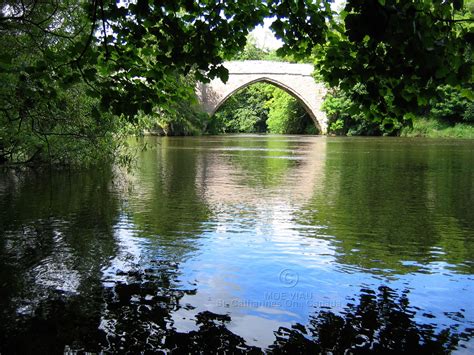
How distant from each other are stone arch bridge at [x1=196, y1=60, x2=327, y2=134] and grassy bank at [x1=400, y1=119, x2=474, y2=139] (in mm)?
11272

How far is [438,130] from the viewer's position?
3812 centimetres

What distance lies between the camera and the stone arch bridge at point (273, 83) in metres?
45.8

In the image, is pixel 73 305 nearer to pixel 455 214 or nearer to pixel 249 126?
pixel 455 214

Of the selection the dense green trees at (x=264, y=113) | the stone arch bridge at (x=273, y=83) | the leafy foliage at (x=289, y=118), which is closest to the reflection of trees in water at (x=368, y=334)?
the stone arch bridge at (x=273, y=83)

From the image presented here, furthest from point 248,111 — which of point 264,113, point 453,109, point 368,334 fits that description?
point 368,334

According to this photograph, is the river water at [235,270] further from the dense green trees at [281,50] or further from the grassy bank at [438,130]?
the grassy bank at [438,130]

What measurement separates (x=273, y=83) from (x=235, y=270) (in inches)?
1720

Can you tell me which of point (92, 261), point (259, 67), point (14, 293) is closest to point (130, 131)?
point (92, 261)

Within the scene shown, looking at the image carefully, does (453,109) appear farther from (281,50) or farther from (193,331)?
(193,331)

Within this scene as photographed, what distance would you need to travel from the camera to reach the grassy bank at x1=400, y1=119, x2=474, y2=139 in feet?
119

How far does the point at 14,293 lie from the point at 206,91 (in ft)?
147

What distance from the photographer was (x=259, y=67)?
45.9m

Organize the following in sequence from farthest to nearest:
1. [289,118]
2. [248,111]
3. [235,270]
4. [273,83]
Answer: [248,111]
[289,118]
[273,83]
[235,270]

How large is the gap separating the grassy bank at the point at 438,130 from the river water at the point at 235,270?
1143 inches
